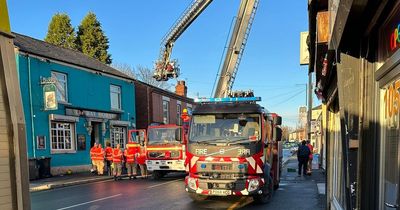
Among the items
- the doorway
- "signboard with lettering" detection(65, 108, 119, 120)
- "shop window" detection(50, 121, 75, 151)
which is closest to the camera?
"shop window" detection(50, 121, 75, 151)

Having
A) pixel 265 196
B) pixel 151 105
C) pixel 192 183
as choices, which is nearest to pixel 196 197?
pixel 192 183

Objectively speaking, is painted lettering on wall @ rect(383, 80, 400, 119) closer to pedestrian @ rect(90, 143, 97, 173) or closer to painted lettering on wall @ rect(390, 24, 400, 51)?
painted lettering on wall @ rect(390, 24, 400, 51)

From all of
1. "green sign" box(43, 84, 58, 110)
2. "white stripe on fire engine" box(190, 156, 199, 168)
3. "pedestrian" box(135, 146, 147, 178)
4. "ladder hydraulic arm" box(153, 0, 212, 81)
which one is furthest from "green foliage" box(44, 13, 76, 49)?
"white stripe on fire engine" box(190, 156, 199, 168)

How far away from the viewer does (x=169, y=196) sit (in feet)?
39.7

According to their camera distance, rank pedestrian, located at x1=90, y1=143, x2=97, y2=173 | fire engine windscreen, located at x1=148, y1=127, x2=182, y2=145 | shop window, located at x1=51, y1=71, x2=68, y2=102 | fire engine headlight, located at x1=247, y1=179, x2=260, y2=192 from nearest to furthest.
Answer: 1. fire engine headlight, located at x1=247, y1=179, x2=260, y2=192
2. fire engine windscreen, located at x1=148, y1=127, x2=182, y2=145
3. pedestrian, located at x1=90, y1=143, x2=97, y2=173
4. shop window, located at x1=51, y1=71, x2=68, y2=102

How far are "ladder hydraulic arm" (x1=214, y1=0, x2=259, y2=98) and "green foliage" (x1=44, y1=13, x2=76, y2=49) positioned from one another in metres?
29.2

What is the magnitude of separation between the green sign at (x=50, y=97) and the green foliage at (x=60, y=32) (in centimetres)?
2586

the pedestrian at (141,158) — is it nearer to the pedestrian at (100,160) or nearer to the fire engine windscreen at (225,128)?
the pedestrian at (100,160)

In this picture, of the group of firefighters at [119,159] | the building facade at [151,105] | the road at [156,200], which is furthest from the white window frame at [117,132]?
the road at [156,200]

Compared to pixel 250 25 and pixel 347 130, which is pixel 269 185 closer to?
pixel 347 130

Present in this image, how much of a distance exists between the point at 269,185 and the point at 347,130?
25.5ft

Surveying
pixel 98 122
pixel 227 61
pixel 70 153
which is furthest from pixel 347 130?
pixel 98 122

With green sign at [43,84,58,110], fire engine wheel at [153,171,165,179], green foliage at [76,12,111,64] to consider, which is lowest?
fire engine wheel at [153,171,165,179]

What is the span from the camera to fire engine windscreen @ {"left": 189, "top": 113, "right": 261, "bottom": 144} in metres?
9.92
